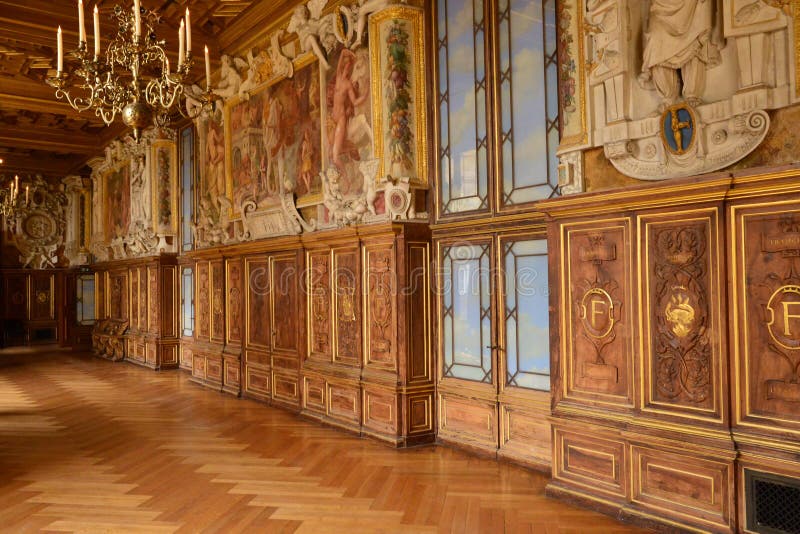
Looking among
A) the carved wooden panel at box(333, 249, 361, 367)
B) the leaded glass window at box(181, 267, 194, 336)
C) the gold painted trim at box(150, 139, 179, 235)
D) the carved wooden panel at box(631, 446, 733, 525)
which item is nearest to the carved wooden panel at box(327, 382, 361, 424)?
the carved wooden panel at box(333, 249, 361, 367)

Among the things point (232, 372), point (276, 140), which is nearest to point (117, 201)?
point (232, 372)

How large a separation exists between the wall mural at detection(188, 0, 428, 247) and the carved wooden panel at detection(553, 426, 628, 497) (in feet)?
8.96

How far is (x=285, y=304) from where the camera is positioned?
8.03 metres

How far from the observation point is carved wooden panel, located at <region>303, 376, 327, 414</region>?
7117mm

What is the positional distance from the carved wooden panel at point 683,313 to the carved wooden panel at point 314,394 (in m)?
4.15

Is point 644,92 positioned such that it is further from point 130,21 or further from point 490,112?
point 130,21

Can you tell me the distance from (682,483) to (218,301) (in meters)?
7.67

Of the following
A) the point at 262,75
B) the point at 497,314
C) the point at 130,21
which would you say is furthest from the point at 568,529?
the point at 262,75

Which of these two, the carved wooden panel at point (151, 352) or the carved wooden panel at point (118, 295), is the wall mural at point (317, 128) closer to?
the carved wooden panel at point (151, 352)

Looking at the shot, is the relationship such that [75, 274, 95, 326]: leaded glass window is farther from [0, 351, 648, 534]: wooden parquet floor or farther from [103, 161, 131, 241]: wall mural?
[0, 351, 648, 534]: wooden parquet floor

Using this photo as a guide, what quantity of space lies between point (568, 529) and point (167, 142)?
1105 cm

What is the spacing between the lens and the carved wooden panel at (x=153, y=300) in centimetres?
1216

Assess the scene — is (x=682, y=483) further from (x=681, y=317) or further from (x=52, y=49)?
(x=52, y=49)

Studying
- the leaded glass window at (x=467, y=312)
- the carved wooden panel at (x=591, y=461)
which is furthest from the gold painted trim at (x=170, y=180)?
the carved wooden panel at (x=591, y=461)
